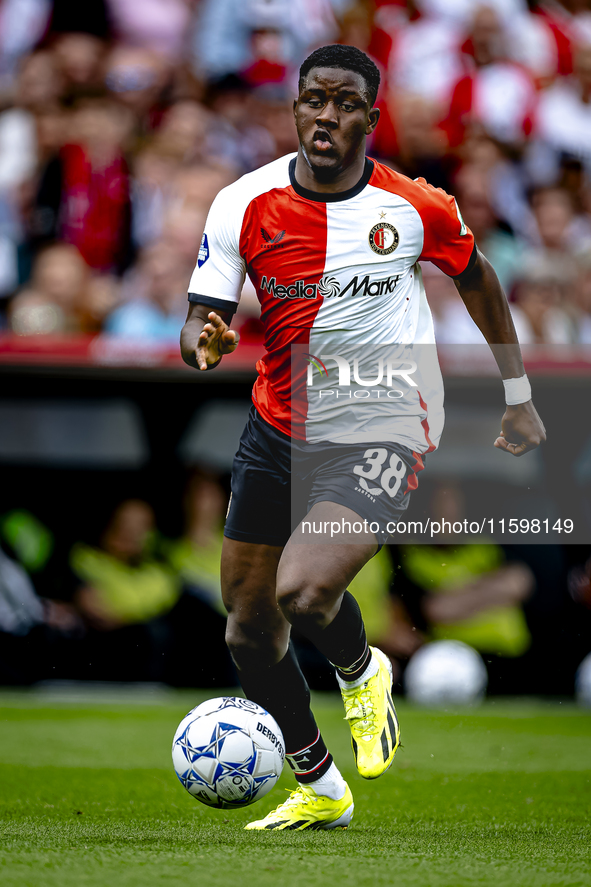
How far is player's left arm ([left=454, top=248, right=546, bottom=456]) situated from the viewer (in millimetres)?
4609

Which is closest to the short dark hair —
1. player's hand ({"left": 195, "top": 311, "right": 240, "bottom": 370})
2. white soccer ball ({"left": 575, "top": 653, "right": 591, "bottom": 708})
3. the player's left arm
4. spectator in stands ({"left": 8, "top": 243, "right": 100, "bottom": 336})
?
the player's left arm

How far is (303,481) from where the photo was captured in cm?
443

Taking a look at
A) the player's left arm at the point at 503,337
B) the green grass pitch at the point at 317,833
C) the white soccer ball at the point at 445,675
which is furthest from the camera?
the white soccer ball at the point at 445,675

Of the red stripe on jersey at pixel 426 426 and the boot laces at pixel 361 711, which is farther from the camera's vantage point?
the red stripe on jersey at pixel 426 426

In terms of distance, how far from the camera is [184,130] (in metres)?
9.54

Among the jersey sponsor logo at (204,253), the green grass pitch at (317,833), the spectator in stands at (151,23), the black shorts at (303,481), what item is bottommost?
the green grass pitch at (317,833)

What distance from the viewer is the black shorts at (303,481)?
167 inches

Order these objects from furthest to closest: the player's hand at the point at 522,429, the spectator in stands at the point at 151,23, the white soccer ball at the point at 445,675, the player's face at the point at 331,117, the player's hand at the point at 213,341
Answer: the spectator in stands at the point at 151,23 → the white soccer ball at the point at 445,675 → the player's hand at the point at 522,429 → the player's face at the point at 331,117 → the player's hand at the point at 213,341

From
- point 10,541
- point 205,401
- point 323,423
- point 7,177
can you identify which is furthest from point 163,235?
point 323,423

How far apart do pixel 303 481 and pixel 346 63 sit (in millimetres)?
1631

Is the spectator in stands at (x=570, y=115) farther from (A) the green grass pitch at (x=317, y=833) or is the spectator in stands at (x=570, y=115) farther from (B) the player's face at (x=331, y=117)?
(B) the player's face at (x=331, y=117)

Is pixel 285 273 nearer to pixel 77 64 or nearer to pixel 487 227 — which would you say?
pixel 487 227

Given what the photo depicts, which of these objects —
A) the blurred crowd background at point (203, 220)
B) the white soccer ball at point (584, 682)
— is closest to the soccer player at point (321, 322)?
the blurred crowd background at point (203, 220)

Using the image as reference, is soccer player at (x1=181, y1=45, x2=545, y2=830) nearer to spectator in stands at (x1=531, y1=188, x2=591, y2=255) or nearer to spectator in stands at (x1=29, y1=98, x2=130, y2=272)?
spectator in stands at (x1=29, y1=98, x2=130, y2=272)
